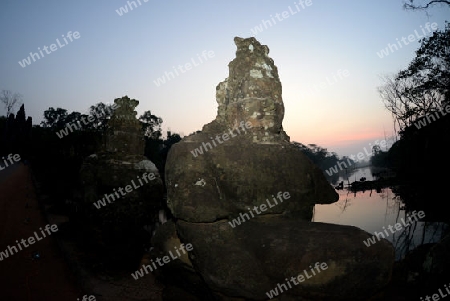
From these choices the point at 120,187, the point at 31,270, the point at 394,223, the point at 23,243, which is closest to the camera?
the point at 31,270

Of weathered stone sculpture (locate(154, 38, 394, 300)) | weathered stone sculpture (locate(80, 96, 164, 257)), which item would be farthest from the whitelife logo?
weathered stone sculpture (locate(154, 38, 394, 300))

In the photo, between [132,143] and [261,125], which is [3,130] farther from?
[261,125]

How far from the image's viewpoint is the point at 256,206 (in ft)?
8.96

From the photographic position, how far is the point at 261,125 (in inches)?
113

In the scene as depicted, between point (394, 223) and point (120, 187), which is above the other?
point (120, 187)

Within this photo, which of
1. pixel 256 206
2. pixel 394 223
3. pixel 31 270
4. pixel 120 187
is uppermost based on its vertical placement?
pixel 120 187

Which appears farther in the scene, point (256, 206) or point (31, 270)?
point (31, 270)

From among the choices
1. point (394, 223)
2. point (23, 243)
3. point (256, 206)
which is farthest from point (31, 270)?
point (394, 223)

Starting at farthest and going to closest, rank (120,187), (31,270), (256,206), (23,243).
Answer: (23,243) < (120,187) < (31,270) < (256,206)

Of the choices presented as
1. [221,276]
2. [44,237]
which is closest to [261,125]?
[221,276]

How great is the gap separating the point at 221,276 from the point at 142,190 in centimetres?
398

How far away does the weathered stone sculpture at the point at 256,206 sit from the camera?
6.40ft

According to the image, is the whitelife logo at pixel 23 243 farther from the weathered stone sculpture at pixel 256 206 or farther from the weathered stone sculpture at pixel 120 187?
the weathered stone sculpture at pixel 256 206

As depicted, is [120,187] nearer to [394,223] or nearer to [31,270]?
[31,270]
